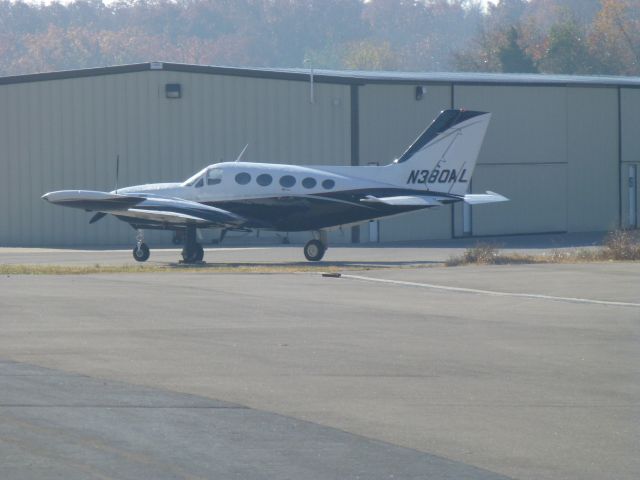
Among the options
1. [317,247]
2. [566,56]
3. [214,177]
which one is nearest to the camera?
[214,177]

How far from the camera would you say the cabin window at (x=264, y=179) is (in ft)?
88.9

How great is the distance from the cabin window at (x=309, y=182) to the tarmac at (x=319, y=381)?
7129 mm

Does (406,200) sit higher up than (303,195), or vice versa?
(303,195)

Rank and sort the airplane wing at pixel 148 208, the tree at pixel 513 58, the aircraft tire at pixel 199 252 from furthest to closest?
the tree at pixel 513 58, the aircraft tire at pixel 199 252, the airplane wing at pixel 148 208

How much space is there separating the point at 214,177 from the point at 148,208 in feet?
5.99

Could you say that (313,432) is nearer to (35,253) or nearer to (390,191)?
(390,191)

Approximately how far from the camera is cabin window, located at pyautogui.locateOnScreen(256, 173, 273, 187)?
88.9ft

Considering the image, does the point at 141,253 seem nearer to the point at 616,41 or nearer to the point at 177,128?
the point at 177,128

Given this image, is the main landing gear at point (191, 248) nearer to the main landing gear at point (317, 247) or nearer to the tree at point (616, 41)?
the main landing gear at point (317, 247)

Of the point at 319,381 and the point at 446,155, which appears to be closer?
the point at 319,381

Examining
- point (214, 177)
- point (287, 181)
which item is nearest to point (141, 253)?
→ point (214, 177)

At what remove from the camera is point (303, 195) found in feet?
88.7

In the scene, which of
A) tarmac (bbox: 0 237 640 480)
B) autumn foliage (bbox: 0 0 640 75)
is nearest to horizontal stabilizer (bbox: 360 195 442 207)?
tarmac (bbox: 0 237 640 480)

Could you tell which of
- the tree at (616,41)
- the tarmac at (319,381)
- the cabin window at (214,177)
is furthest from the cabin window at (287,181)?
the tree at (616,41)
